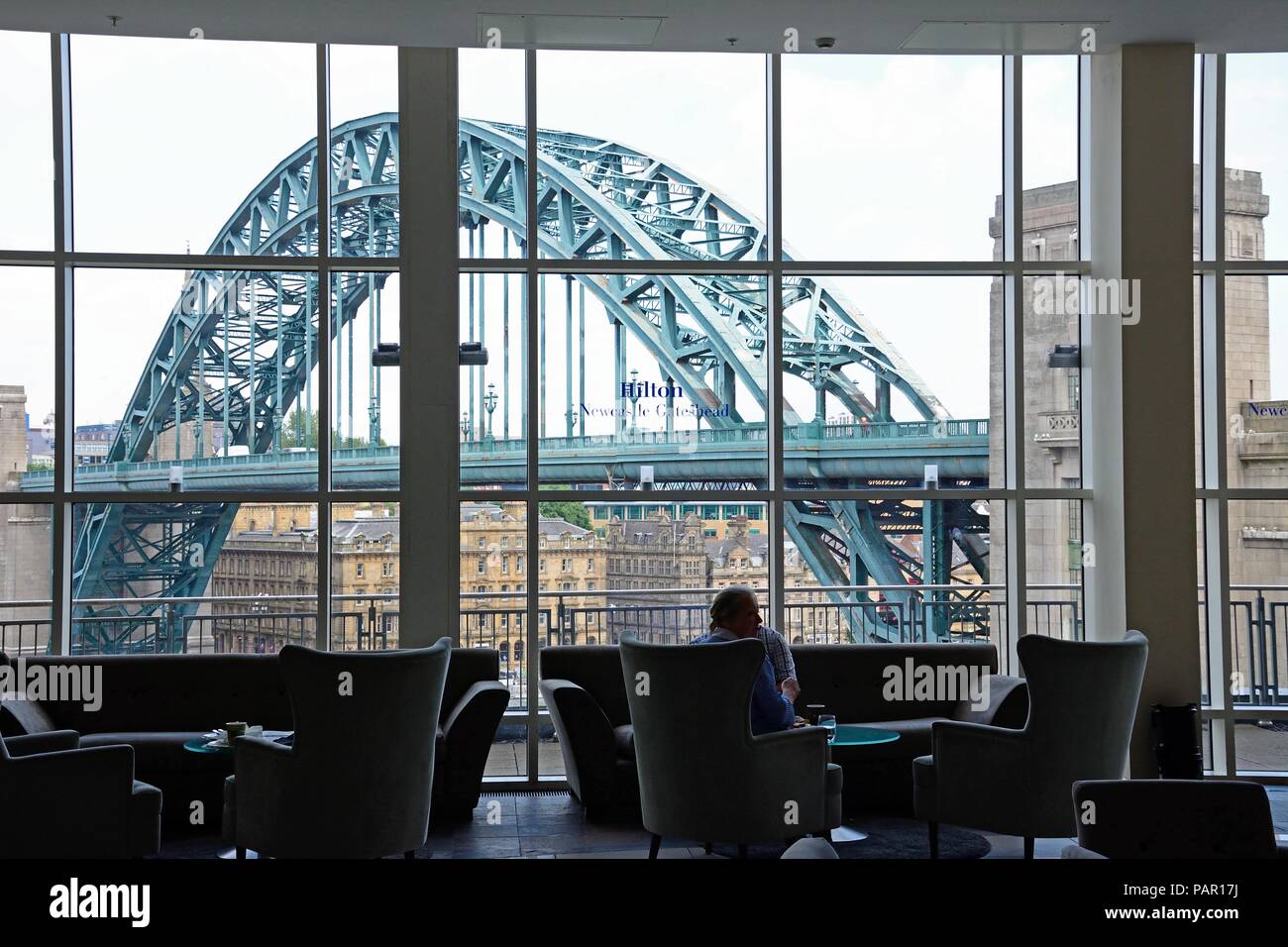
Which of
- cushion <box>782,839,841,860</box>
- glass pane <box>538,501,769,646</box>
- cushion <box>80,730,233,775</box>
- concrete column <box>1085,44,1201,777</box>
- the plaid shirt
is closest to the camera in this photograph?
cushion <box>782,839,841,860</box>

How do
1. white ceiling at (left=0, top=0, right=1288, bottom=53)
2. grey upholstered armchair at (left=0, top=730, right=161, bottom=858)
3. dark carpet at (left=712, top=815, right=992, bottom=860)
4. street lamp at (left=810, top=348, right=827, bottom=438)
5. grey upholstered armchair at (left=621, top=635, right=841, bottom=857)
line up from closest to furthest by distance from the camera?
grey upholstered armchair at (left=0, top=730, right=161, bottom=858), grey upholstered armchair at (left=621, top=635, right=841, bottom=857), dark carpet at (left=712, top=815, right=992, bottom=860), white ceiling at (left=0, top=0, right=1288, bottom=53), street lamp at (left=810, top=348, right=827, bottom=438)

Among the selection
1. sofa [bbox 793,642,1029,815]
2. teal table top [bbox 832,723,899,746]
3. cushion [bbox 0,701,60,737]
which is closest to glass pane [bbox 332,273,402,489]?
cushion [bbox 0,701,60,737]

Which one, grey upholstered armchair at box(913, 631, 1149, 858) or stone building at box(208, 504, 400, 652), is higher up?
stone building at box(208, 504, 400, 652)

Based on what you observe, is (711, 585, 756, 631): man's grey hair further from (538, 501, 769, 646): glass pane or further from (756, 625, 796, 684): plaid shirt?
(538, 501, 769, 646): glass pane

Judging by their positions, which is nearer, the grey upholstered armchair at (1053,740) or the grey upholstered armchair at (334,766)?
the grey upholstered armchair at (334,766)

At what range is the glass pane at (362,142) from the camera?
6.14 metres

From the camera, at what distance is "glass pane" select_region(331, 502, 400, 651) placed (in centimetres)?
614

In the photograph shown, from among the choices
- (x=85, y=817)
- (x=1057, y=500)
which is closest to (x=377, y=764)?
(x=85, y=817)

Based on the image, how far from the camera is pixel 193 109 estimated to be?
21.3ft

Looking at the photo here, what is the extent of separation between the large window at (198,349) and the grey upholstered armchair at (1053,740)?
11.1 ft

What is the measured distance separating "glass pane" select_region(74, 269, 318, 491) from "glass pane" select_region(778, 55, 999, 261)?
2.89 metres

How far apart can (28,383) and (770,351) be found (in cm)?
405

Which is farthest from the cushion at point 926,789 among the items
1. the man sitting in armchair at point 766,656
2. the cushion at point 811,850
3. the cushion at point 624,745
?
the cushion at point 811,850

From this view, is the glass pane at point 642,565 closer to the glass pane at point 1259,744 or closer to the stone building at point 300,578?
the stone building at point 300,578
